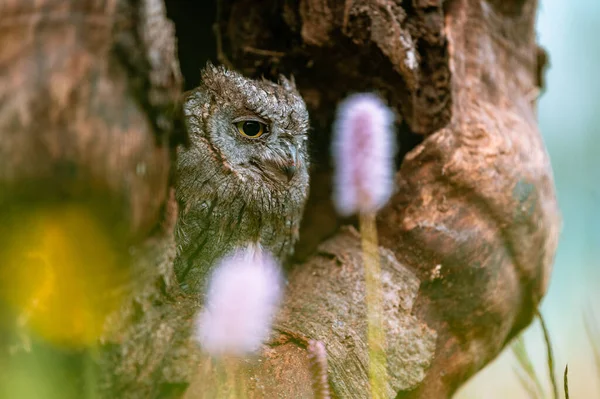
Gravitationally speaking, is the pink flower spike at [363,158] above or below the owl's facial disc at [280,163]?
above

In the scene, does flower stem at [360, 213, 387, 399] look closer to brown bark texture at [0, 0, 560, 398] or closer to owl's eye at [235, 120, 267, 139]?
brown bark texture at [0, 0, 560, 398]

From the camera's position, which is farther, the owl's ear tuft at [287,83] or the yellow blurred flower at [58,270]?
the owl's ear tuft at [287,83]

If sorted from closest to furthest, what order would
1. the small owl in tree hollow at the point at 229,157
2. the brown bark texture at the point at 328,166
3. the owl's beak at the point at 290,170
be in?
1. the brown bark texture at the point at 328,166
2. the small owl in tree hollow at the point at 229,157
3. the owl's beak at the point at 290,170

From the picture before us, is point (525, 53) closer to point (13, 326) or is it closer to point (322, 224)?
point (322, 224)

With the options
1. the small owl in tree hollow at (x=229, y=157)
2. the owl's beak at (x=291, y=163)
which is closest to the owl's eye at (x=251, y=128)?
the small owl in tree hollow at (x=229, y=157)

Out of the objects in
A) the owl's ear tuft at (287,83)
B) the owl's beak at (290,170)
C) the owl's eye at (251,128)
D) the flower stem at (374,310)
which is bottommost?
the flower stem at (374,310)

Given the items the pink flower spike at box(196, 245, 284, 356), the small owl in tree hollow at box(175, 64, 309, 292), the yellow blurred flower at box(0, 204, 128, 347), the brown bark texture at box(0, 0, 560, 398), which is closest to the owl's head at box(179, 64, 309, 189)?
the small owl in tree hollow at box(175, 64, 309, 292)

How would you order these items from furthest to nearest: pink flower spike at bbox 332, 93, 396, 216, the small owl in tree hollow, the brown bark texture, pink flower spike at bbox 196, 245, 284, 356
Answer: the small owl in tree hollow < pink flower spike at bbox 332, 93, 396, 216 < pink flower spike at bbox 196, 245, 284, 356 < the brown bark texture

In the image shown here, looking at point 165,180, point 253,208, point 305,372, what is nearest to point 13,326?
point 165,180

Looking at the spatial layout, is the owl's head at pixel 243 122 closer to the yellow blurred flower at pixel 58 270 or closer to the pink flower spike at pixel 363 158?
the pink flower spike at pixel 363 158
